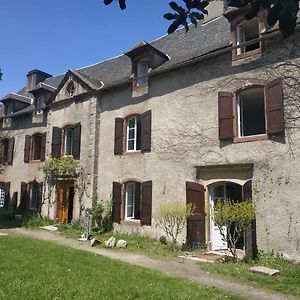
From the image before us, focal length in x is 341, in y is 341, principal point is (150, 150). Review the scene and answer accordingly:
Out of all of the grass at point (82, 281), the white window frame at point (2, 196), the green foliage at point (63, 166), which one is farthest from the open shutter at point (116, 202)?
the white window frame at point (2, 196)

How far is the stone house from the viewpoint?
32.3ft

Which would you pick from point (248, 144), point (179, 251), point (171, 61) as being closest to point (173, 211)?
point (179, 251)

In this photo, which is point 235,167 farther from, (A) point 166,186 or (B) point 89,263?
(B) point 89,263

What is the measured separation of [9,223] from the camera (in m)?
17.3

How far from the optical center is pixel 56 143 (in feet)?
57.0

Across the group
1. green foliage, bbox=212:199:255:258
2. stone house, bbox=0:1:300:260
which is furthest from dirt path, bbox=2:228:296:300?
stone house, bbox=0:1:300:260

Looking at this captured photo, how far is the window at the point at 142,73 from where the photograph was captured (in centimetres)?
1415

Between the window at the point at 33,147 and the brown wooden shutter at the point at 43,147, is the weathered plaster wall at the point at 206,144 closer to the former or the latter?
the brown wooden shutter at the point at 43,147

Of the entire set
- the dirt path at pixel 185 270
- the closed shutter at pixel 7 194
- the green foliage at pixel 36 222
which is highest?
the closed shutter at pixel 7 194

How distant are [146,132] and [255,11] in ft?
35.7

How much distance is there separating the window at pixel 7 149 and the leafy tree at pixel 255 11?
66.0 ft

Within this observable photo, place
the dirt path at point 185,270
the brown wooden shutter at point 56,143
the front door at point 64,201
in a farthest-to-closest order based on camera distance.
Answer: the brown wooden shutter at point 56,143, the front door at point 64,201, the dirt path at point 185,270

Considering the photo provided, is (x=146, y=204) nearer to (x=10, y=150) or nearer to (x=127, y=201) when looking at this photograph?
(x=127, y=201)

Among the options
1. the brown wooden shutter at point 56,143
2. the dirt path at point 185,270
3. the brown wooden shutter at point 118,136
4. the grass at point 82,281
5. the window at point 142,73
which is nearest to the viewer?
the grass at point 82,281
